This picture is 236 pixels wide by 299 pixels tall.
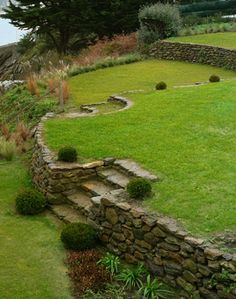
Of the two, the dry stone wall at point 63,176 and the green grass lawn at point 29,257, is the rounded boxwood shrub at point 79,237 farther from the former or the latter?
the dry stone wall at point 63,176

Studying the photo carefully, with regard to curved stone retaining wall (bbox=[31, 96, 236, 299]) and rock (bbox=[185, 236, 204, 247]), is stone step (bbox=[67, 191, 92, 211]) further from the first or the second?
rock (bbox=[185, 236, 204, 247])

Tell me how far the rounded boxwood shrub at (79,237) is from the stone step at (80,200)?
0.75 metres

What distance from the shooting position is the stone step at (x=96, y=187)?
12.0 meters

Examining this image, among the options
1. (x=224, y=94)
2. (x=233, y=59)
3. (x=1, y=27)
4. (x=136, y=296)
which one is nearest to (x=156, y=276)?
(x=136, y=296)

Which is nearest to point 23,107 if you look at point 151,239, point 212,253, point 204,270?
point 151,239

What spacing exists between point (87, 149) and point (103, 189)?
1780mm

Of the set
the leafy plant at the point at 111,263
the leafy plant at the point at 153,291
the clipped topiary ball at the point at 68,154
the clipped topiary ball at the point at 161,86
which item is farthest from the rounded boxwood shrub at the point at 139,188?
the clipped topiary ball at the point at 161,86

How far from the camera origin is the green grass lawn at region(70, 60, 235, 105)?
2256 centimetres

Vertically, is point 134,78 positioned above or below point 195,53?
below

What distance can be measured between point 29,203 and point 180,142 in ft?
13.0

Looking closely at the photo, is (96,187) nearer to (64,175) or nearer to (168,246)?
(64,175)

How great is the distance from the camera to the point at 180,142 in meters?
13.4

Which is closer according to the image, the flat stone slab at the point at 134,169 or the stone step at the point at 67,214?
the flat stone slab at the point at 134,169

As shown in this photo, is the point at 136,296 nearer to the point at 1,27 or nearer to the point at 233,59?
the point at 233,59
